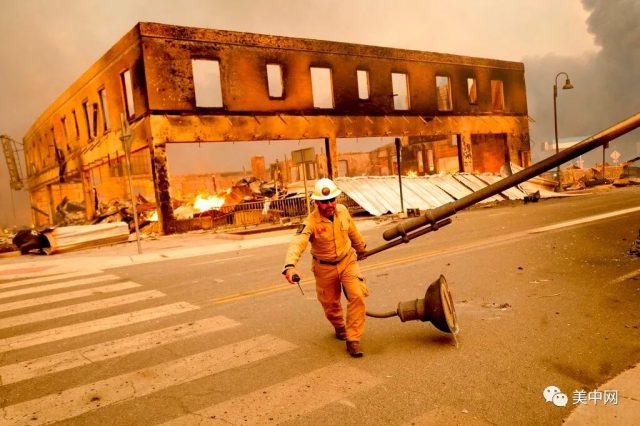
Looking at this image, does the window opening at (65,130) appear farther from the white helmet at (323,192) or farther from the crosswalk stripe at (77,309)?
the white helmet at (323,192)

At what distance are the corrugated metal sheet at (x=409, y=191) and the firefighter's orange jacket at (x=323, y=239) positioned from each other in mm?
15342

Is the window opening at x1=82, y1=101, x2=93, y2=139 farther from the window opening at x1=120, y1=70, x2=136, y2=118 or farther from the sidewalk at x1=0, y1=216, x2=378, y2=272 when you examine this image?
the sidewalk at x1=0, y1=216, x2=378, y2=272

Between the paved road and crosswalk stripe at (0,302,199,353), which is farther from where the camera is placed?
crosswalk stripe at (0,302,199,353)

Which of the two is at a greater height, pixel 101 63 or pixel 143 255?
pixel 101 63

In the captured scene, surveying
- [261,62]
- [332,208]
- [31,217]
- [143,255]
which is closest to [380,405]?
[332,208]

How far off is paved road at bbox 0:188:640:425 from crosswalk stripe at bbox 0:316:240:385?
2 centimetres

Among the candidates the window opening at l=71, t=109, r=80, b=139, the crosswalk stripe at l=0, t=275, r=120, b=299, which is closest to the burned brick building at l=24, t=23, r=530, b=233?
the window opening at l=71, t=109, r=80, b=139

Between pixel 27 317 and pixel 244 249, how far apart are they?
6.24 m

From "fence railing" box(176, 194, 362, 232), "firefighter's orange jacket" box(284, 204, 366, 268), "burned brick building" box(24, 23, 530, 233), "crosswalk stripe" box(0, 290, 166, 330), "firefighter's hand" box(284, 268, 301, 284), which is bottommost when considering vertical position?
"crosswalk stripe" box(0, 290, 166, 330)

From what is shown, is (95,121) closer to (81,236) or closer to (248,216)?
(248,216)

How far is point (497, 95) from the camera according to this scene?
31.8 meters

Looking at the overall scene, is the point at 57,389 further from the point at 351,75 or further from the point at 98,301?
the point at 351,75

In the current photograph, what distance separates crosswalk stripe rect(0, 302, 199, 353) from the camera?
488cm

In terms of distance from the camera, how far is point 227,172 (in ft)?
156
